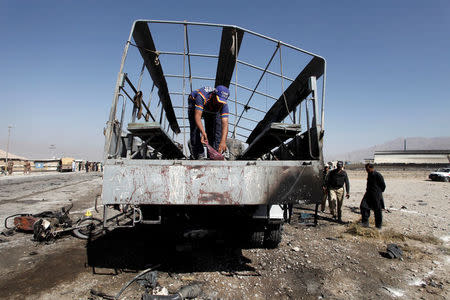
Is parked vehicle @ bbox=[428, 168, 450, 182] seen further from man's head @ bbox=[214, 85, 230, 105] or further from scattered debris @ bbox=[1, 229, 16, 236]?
scattered debris @ bbox=[1, 229, 16, 236]

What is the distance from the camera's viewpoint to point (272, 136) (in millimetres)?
3211

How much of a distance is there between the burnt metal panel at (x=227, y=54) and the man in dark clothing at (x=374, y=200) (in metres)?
4.17

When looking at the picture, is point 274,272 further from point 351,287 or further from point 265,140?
point 265,140

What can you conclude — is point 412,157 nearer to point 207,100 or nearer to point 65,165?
point 207,100

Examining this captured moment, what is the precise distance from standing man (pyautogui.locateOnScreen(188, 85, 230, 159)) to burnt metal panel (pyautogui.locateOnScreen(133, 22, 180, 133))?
0.80 metres

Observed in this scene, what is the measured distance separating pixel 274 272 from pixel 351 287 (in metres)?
0.90

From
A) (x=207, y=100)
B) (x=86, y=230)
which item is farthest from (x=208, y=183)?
(x=86, y=230)

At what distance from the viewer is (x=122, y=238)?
4.47 metres

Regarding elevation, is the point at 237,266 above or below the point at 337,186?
below

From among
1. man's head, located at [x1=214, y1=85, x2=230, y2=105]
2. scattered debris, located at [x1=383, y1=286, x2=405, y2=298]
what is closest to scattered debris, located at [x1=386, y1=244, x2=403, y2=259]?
scattered debris, located at [x1=383, y1=286, x2=405, y2=298]

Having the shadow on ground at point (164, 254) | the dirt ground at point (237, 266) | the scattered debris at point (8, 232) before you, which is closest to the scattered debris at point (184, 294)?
the dirt ground at point (237, 266)

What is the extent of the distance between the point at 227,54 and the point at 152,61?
126cm

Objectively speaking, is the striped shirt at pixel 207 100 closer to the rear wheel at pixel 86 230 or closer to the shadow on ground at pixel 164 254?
the shadow on ground at pixel 164 254

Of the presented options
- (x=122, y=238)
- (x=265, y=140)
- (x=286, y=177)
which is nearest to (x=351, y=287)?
(x=286, y=177)
